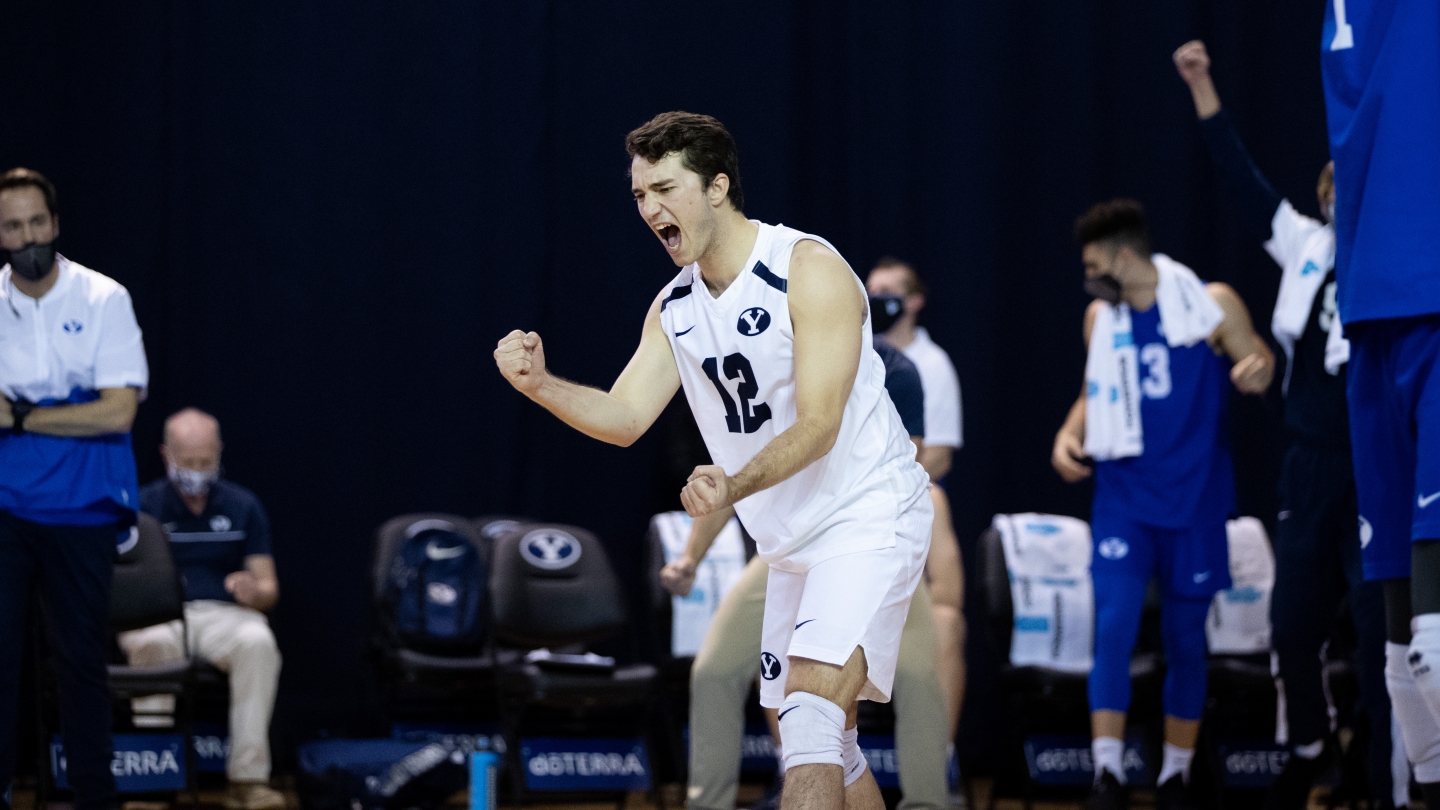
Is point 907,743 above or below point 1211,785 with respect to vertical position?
above

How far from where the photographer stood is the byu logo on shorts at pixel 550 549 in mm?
6961

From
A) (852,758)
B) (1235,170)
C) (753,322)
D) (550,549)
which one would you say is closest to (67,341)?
(550,549)

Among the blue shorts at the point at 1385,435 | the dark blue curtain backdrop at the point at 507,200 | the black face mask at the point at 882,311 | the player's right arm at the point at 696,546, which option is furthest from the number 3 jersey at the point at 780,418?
the dark blue curtain backdrop at the point at 507,200

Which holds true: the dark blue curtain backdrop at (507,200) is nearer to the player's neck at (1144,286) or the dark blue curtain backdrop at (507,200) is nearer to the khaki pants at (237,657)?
the khaki pants at (237,657)

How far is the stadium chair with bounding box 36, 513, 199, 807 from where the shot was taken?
20.5ft

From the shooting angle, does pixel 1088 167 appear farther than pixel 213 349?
Yes

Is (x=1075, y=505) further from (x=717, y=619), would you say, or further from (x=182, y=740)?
(x=182, y=740)

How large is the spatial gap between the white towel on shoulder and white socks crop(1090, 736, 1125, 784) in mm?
1135

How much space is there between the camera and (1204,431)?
6.24m

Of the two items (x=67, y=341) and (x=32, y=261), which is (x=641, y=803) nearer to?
(x=67, y=341)

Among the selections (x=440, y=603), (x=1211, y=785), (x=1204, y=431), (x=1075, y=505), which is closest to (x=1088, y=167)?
(x=1075, y=505)

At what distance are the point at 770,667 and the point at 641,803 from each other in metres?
3.89

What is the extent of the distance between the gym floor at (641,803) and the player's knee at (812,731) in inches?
148

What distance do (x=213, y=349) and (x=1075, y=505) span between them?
4.73 m
